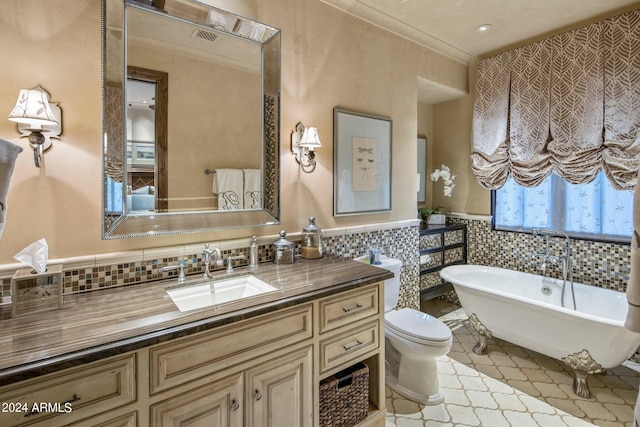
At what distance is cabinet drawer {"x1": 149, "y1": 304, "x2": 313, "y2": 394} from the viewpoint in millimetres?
1083

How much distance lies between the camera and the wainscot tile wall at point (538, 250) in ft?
8.39

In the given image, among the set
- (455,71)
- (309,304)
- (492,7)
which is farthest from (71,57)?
(455,71)

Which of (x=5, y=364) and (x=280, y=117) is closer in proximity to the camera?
(x=5, y=364)

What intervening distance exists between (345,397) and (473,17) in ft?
9.61

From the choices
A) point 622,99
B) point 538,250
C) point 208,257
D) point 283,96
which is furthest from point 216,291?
point 622,99

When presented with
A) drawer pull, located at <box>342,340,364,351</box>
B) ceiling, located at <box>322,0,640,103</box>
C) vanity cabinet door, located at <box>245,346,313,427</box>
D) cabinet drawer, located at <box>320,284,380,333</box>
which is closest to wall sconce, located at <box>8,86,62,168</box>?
vanity cabinet door, located at <box>245,346,313,427</box>

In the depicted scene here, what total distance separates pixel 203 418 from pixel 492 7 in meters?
3.18

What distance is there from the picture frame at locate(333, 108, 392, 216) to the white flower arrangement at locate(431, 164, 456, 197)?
3.90 ft

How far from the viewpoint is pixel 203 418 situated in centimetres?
117

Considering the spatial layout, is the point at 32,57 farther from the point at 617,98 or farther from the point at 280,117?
the point at 617,98

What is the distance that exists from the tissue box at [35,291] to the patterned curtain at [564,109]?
11.5 ft

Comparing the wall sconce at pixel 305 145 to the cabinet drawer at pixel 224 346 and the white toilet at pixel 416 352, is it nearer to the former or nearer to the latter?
the cabinet drawer at pixel 224 346

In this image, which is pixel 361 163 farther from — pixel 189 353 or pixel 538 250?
pixel 538 250

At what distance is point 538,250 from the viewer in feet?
9.89
